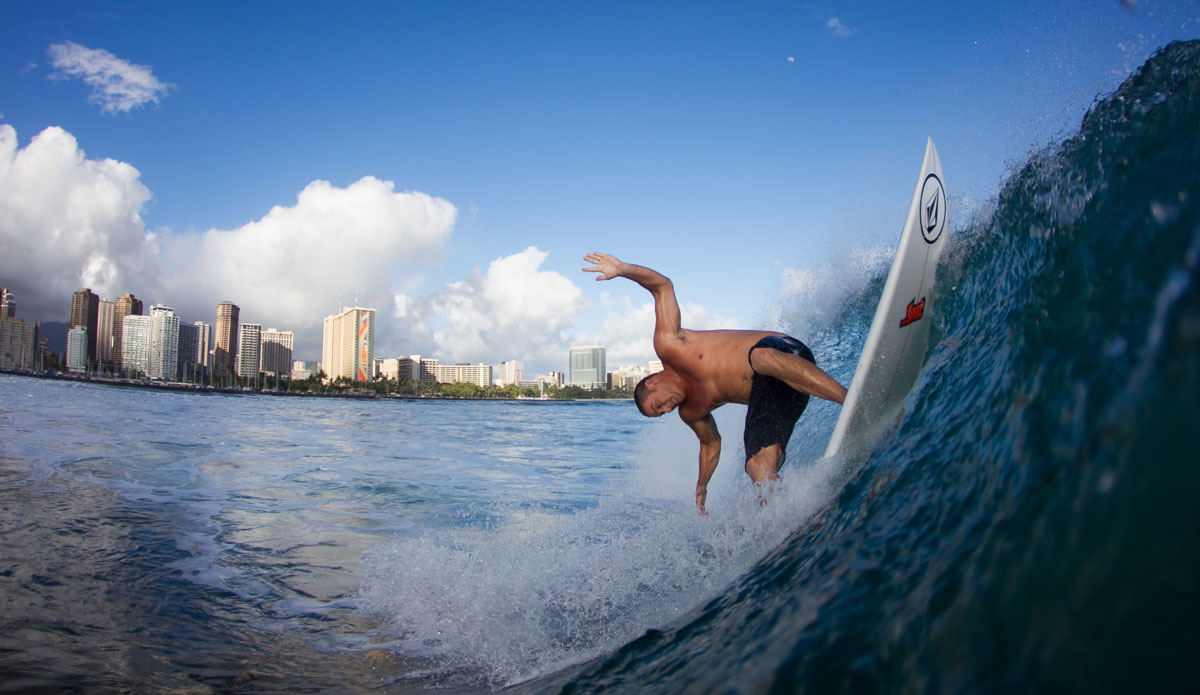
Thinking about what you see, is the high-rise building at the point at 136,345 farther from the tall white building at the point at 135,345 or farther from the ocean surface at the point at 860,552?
the ocean surface at the point at 860,552

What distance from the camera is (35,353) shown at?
106m

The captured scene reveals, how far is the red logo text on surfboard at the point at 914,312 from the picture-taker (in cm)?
359

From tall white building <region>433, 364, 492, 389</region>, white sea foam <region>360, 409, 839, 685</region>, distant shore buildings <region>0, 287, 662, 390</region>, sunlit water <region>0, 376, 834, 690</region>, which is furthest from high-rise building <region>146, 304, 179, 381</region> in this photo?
white sea foam <region>360, 409, 839, 685</region>

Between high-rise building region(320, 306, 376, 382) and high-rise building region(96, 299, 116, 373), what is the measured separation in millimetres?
35805

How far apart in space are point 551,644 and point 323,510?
440cm

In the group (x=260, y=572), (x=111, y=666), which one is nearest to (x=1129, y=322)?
(x=111, y=666)

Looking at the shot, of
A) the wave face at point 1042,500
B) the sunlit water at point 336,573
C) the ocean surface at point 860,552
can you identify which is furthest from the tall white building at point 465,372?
the wave face at point 1042,500

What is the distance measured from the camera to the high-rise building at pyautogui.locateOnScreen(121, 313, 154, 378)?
11094cm

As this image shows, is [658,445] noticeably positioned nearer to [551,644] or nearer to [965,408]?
[551,644]

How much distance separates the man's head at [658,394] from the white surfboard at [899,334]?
1.11 m

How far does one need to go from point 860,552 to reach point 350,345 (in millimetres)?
141016

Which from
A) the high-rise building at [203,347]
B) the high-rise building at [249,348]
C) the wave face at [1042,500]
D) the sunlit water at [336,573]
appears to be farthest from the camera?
the high-rise building at [249,348]

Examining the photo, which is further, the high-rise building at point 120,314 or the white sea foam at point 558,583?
the high-rise building at point 120,314

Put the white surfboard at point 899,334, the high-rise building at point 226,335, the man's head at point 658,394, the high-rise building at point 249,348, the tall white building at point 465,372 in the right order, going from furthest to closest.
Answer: the tall white building at point 465,372 < the high-rise building at point 249,348 < the high-rise building at point 226,335 < the man's head at point 658,394 < the white surfboard at point 899,334
